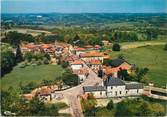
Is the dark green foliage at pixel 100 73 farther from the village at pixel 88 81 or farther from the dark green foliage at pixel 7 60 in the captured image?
the dark green foliage at pixel 7 60

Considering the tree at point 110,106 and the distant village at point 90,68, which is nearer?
the tree at point 110,106

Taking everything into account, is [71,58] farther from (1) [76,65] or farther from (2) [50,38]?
(2) [50,38]

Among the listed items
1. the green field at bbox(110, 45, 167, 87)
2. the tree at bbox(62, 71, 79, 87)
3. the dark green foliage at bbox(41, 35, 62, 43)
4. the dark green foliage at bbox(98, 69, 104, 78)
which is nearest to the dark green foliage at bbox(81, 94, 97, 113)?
the tree at bbox(62, 71, 79, 87)

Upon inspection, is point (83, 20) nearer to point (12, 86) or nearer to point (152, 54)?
point (152, 54)

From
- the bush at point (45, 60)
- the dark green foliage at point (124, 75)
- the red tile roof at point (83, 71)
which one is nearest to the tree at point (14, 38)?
the bush at point (45, 60)

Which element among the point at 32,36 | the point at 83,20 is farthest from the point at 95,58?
the point at 32,36

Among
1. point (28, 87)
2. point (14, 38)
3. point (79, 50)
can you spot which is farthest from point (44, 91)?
point (14, 38)

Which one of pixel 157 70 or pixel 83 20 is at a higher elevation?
pixel 83 20

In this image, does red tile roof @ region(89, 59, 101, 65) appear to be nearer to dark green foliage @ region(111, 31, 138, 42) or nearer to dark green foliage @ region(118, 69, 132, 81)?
dark green foliage @ region(118, 69, 132, 81)

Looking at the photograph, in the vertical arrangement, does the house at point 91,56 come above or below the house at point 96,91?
above
